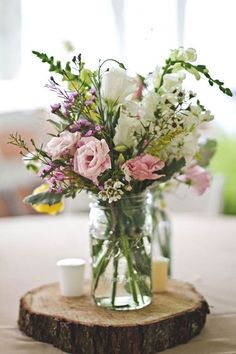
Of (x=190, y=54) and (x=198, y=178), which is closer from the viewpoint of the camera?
(x=190, y=54)

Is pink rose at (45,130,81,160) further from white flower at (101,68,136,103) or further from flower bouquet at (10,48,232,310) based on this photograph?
white flower at (101,68,136,103)

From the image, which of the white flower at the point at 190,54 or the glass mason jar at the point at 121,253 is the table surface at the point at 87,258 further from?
the white flower at the point at 190,54

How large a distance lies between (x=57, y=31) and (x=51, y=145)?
200 cm

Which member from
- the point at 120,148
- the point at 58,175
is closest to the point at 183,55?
the point at 120,148

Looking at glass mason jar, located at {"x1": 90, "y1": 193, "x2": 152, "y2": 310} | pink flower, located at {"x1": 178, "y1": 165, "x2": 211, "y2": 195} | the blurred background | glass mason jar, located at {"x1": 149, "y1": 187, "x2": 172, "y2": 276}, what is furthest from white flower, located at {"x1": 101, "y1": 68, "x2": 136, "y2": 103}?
the blurred background

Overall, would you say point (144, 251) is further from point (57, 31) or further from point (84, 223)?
point (57, 31)

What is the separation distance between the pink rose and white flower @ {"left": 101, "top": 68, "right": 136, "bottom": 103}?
0.11m

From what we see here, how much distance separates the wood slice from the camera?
53.0 inches

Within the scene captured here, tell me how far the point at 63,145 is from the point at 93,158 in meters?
0.07

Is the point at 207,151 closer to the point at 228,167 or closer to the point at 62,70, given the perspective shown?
the point at 62,70

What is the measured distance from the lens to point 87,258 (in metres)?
2.06

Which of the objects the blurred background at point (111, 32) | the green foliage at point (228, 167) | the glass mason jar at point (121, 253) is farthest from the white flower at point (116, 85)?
the green foliage at point (228, 167)

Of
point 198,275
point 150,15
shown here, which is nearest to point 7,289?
point 198,275

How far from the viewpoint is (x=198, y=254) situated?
208 centimetres
